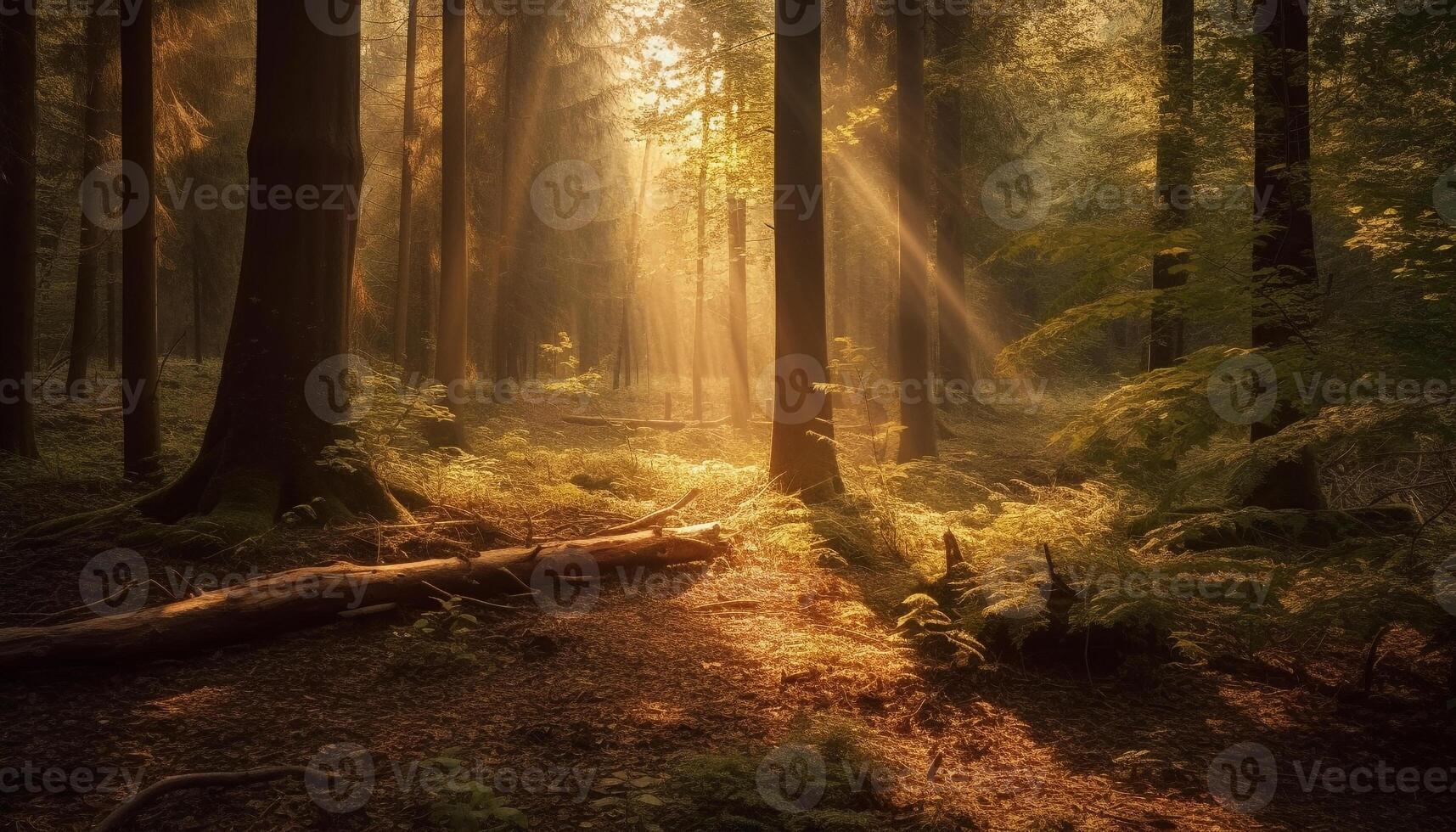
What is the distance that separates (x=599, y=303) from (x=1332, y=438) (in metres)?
45.1

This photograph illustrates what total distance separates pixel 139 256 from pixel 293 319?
153 inches

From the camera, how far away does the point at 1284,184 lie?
763 cm

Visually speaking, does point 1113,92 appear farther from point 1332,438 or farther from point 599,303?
point 599,303

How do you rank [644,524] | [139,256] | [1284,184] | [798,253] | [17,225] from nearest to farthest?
1. [1284,184]
2. [644,524]
3. [139,256]
4. [798,253]
5. [17,225]

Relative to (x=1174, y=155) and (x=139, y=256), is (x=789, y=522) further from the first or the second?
(x=139, y=256)

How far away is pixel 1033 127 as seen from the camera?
2327 cm

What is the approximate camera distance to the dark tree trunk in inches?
271

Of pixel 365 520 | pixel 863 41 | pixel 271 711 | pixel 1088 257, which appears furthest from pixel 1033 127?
pixel 271 711

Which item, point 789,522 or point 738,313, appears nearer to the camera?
point 789,522

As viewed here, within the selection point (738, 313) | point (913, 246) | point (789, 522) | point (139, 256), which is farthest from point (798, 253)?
point (738, 313)

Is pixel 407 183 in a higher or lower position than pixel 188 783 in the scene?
higher

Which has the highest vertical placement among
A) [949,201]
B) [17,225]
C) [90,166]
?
[949,201]

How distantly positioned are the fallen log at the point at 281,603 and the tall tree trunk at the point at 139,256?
542 cm

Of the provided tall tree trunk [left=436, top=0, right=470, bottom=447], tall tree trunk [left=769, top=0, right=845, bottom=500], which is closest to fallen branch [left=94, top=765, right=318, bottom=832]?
tall tree trunk [left=769, top=0, right=845, bottom=500]
